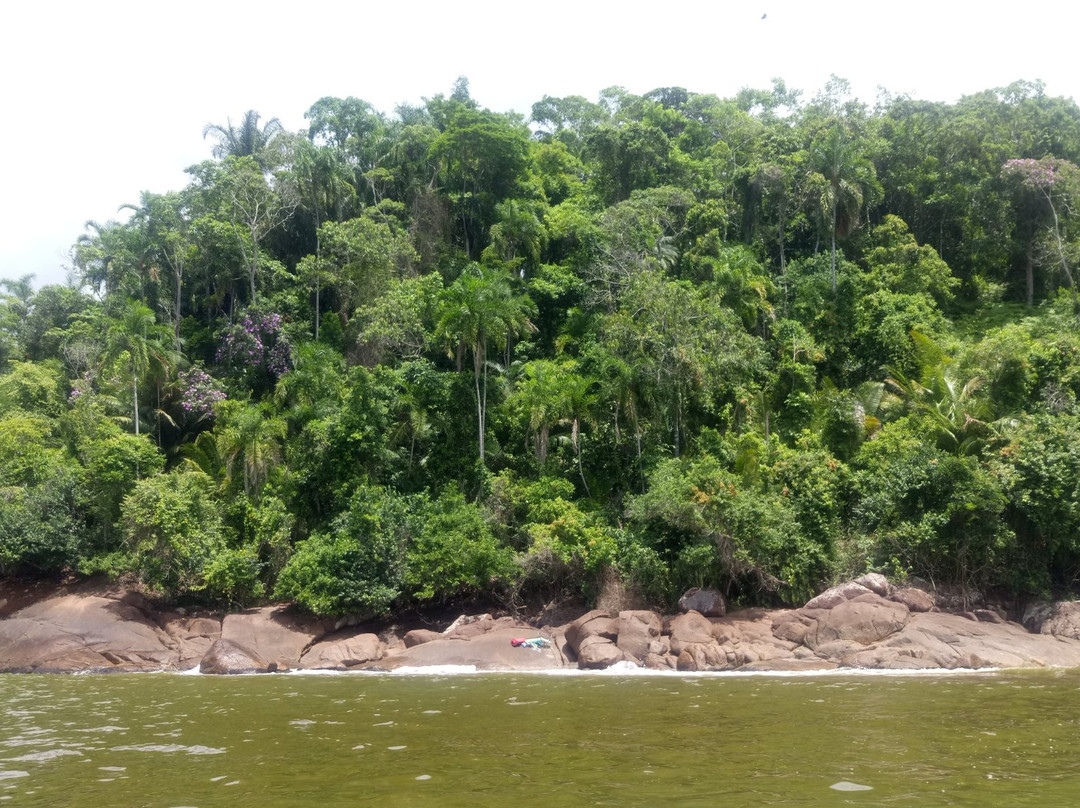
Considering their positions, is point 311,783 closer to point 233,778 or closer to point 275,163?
point 233,778

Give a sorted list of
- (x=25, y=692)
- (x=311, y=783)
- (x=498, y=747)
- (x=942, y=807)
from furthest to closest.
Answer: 1. (x=25, y=692)
2. (x=498, y=747)
3. (x=311, y=783)
4. (x=942, y=807)

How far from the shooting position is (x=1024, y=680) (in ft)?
56.6

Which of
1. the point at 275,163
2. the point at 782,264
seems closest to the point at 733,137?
the point at 782,264

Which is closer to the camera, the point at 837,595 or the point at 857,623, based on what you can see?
the point at 857,623

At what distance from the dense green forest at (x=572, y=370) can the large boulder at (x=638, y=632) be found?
2666 mm

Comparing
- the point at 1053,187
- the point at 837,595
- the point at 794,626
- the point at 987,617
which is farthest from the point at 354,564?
the point at 1053,187

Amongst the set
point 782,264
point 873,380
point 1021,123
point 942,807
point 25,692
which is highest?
point 1021,123

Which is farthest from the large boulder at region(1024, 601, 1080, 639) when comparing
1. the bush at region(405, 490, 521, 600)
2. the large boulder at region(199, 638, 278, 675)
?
the large boulder at region(199, 638, 278, 675)

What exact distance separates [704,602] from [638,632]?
330 cm

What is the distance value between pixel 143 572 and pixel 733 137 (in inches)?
1552

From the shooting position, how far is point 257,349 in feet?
131

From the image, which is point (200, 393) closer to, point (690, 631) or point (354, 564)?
point (354, 564)

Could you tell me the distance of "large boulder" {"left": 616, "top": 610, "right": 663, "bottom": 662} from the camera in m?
23.2

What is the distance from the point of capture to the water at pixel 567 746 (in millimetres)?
8406
